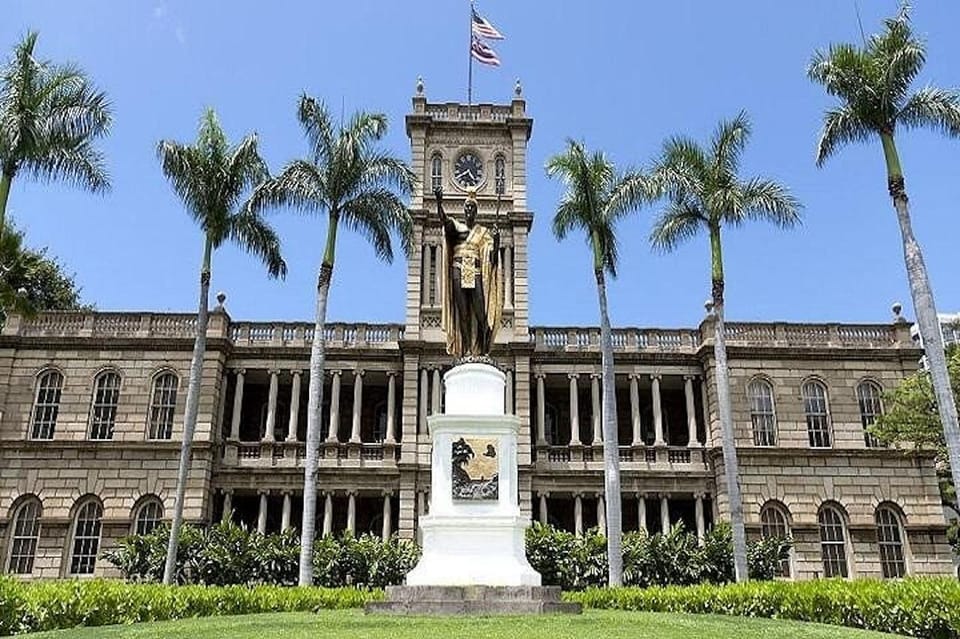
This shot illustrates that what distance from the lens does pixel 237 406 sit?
28.6m

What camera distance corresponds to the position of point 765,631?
29.3 ft

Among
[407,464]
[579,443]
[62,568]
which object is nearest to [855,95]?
[579,443]

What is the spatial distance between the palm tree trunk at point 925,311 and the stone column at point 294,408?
65.3ft

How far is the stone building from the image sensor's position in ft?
88.2

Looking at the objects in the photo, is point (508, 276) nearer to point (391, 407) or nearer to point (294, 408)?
point (391, 407)

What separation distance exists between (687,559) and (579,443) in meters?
6.64

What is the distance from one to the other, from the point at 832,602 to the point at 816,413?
18.9 metres

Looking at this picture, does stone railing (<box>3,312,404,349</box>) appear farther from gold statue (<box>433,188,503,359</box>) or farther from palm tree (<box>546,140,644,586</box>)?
gold statue (<box>433,188,503,359</box>)

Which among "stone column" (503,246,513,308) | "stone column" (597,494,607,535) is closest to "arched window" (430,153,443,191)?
"stone column" (503,246,513,308)

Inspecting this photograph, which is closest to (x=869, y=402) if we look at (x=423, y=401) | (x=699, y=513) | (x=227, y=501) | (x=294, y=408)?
(x=699, y=513)

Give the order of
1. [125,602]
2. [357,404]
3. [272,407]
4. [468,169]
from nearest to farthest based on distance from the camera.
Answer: [125,602] → [272,407] → [357,404] → [468,169]

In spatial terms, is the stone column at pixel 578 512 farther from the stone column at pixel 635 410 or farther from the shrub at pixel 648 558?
the shrub at pixel 648 558

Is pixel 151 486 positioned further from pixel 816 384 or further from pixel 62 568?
pixel 816 384

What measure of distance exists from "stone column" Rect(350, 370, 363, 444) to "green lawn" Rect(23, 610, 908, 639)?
18.0 meters
